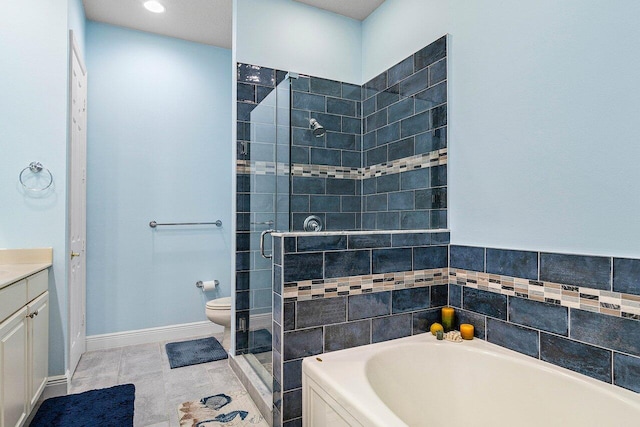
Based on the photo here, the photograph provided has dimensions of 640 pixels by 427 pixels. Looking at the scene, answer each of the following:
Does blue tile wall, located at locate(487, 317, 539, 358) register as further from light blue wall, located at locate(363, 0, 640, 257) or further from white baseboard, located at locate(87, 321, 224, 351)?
white baseboard, located at locate(87, 321, 224, 351)

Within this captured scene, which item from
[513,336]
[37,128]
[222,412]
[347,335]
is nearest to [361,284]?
[347,335]

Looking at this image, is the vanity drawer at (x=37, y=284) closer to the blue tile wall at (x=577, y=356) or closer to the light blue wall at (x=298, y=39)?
the light blue wall at (x=298, y=39)

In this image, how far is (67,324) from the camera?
91.6 inches

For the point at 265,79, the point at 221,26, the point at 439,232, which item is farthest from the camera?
the point at 221,26

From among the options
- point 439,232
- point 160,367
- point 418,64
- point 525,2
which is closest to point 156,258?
point 160,367

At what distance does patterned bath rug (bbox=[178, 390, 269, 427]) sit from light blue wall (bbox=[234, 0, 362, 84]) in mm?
2295

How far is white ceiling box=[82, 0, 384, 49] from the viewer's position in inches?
112

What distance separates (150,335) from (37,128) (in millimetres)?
1955

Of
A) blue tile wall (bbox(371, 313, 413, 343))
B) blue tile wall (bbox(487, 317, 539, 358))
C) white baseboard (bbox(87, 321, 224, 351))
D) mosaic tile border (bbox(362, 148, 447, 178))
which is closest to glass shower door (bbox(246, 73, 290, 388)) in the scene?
blue tile wall (bbox(371, 313, 413, 343))

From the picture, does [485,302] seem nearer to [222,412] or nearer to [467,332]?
[467,332]

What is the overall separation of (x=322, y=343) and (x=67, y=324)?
67.4 inches

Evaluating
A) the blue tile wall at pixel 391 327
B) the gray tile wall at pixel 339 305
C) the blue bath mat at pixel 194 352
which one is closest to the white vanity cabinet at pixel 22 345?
the blue bath mat at pixel 194 352

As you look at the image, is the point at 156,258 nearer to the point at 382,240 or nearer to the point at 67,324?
the point at 67,324

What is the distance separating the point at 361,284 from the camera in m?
1.91
